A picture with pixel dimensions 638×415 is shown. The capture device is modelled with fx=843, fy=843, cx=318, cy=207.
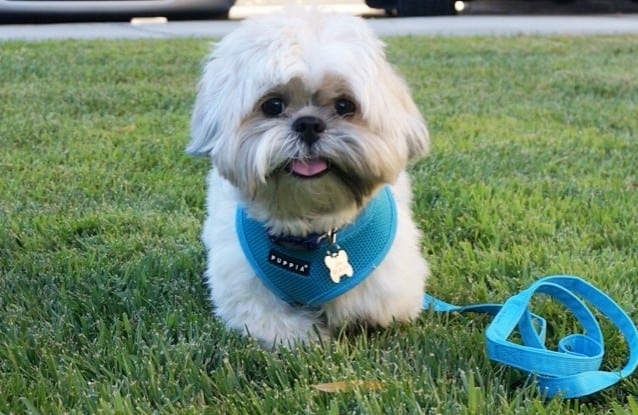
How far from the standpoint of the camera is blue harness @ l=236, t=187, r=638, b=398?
2617mm

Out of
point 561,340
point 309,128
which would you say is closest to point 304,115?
point 309,128

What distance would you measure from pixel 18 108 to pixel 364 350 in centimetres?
433

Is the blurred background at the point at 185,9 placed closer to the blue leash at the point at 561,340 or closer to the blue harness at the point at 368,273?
the blue harness at the point at 368,273

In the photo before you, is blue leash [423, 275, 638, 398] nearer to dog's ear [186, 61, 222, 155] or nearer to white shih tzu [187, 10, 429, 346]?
white shih tzu [187, 10, 429, 346]

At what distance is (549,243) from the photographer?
3.57m

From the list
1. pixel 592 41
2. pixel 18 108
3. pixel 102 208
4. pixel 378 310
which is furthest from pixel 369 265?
pixel 592 41

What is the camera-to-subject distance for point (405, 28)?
1133cm

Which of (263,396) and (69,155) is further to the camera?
(69,155)

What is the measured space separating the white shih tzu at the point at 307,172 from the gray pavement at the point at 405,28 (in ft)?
24.7

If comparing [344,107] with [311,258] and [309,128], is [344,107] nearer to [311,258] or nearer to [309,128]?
[309,128]

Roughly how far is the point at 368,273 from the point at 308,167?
20.4 inches

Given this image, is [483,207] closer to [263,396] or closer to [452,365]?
[452,365]

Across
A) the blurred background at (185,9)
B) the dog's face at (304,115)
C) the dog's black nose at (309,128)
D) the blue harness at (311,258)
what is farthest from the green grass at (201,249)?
the blurred background at (185,9)

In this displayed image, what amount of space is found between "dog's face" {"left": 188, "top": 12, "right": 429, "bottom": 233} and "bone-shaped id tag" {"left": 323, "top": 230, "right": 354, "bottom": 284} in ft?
0.61
